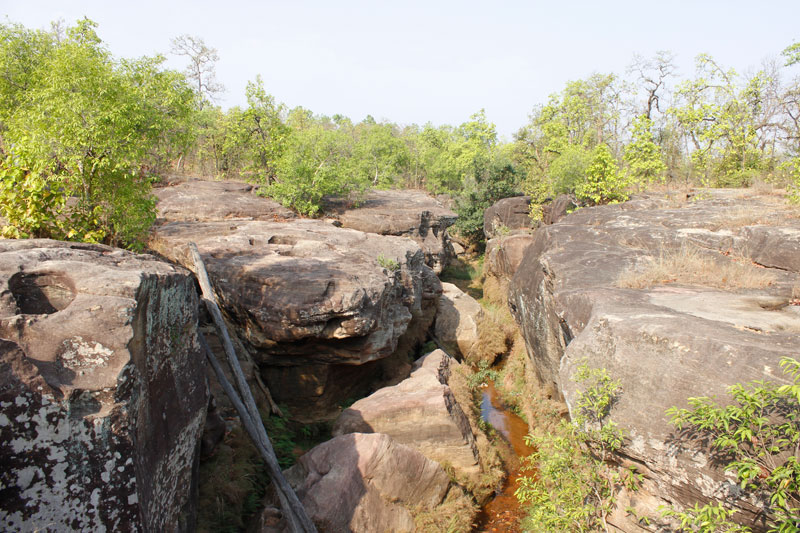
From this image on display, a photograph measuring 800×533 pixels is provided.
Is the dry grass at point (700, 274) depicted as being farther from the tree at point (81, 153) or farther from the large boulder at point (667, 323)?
the tree at point (81, 153)

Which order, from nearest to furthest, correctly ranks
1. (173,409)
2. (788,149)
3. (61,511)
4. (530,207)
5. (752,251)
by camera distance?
(61,511) < (173,409) < (752,251) < (788,149) < (530,207)

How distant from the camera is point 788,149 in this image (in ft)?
62.0

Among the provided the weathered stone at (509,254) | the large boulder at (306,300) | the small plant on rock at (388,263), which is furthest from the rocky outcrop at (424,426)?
the weathered stone at (509,254)

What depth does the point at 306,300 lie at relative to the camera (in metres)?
8.96

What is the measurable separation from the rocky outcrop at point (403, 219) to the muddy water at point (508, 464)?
7038mm

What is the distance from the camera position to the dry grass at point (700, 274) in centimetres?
712

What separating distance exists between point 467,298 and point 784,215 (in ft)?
28.8

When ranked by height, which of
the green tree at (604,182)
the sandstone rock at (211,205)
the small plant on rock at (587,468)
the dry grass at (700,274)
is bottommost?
the small plant on rock at (587,468)

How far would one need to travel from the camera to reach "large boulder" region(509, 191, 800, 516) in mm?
4520

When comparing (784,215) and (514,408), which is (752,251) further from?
(514,408)

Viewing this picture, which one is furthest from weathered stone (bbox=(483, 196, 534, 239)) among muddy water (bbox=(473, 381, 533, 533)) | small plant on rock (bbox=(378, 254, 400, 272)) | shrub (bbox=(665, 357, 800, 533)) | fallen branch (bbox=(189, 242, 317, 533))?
shrub (bbox=(665, 357, 800, 533))

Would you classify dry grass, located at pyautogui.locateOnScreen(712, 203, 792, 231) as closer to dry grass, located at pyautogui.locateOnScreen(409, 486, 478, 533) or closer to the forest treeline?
the forest treeline

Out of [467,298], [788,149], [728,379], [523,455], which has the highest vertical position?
[788,149]

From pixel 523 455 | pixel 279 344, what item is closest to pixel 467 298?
pixel 523 455
